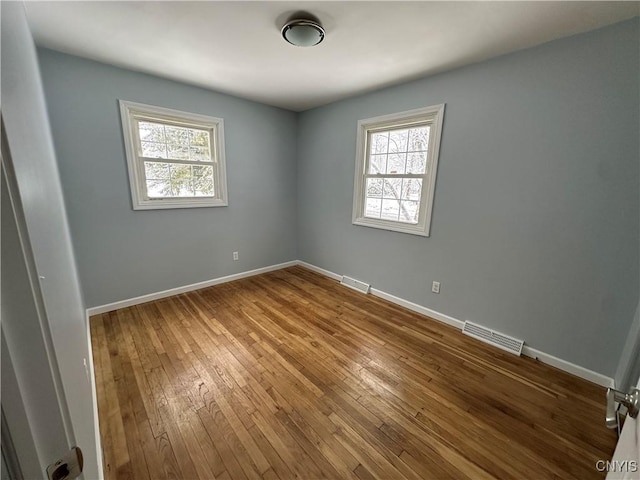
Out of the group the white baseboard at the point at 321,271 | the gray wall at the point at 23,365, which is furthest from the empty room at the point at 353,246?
the white baseboard at the point at 321,271

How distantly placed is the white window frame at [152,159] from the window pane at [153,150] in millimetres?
64

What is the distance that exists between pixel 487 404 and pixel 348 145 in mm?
2936

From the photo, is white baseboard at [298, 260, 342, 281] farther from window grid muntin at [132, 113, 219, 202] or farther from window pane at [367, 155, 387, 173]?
window grid muntin at [132, 113, 219, 202]

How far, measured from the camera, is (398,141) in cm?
291

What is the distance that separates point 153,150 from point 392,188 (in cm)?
275

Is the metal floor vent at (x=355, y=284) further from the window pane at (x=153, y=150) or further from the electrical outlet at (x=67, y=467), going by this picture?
the electrical outlet at (x=67, y=467)

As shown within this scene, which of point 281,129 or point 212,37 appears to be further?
point 281,129

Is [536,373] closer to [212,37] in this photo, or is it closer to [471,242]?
Result: [471,242]

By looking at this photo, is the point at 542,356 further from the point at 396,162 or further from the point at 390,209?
the point at 396,162

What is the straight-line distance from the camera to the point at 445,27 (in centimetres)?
175

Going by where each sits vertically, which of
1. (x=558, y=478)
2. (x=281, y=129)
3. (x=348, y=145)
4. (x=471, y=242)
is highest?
(x=281, y=129)

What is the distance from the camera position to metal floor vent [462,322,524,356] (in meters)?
2.19

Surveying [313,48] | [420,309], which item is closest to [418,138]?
[313,48]

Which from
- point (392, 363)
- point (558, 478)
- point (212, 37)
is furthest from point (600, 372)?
point (212, 37)
